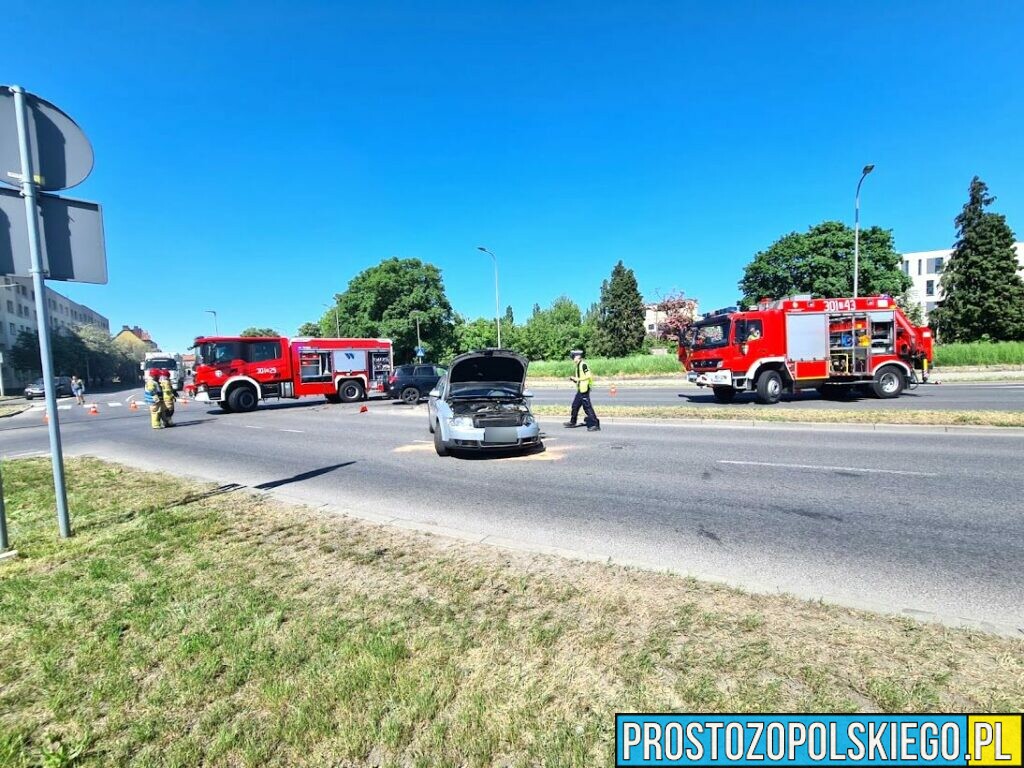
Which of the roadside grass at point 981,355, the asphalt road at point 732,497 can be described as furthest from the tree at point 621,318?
the asphalt road at point 732,497

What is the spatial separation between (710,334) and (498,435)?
10814mm

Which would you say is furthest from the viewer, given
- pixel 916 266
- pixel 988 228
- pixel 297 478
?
pixel 916 266

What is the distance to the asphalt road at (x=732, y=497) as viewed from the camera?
3508mm

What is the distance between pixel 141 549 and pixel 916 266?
93.1 metres

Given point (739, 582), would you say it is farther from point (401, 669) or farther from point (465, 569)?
point (401, 669)

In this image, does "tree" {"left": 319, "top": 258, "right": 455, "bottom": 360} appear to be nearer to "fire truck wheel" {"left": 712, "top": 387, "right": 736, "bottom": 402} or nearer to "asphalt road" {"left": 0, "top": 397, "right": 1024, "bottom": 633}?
"fire truck wheel" {"left": 712, "top": 387, "right": 736, "bottom": 402}

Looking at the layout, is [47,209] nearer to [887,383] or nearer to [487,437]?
[487,437]

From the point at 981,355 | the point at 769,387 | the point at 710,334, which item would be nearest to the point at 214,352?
the point at 710,334

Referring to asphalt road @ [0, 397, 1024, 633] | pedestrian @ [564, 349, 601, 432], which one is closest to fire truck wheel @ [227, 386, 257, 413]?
asphalt road @ [0, 397, 1024, 633]

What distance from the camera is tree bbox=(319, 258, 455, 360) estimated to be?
54562 mm

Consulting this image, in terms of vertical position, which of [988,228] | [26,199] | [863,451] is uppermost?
[988,228]

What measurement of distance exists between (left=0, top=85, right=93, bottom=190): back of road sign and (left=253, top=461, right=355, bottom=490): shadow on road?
4000 millimetres

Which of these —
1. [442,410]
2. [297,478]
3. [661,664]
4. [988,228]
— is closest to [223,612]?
[661,664]

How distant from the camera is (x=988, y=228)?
39062mm
